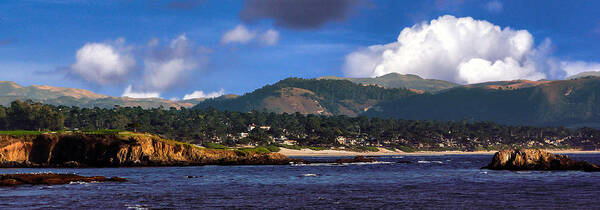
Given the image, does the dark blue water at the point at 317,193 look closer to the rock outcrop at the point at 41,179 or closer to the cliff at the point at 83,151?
the rock outcrop at the point at 41,179

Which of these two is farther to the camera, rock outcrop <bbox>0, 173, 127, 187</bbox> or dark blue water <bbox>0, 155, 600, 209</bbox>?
rock outcrop <bbox>0, 173, 127, 187</bbox>

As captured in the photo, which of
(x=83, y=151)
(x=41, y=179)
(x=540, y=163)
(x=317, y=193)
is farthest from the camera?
(x=83, y=151)

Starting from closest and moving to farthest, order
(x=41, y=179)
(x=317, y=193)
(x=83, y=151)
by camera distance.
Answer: (x=317, y=193)
(x=41, y=179)
(x=83, y=151)

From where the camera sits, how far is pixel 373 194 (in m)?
64.4

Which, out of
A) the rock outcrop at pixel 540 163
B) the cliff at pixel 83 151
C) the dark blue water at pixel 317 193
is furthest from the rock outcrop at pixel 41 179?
the rock outcrop at pixel 540 163

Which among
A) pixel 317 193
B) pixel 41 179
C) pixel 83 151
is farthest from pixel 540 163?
pixel 83 151

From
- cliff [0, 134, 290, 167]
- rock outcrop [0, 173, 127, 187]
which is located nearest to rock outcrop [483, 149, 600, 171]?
rock outcrop [0, 173, 127, 187]

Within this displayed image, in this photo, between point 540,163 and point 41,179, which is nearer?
point 41,179

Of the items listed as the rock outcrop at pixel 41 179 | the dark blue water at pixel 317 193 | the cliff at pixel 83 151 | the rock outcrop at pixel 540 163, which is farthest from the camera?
the cliff at pixel 83 151

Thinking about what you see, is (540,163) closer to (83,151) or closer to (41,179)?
(41,179)

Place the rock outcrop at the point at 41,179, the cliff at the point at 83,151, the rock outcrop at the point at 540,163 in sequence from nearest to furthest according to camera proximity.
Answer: the rock outcrop at the point at 41,179 < the rock outcrop at the point at 540,163 < the cliff at the point at 83,151

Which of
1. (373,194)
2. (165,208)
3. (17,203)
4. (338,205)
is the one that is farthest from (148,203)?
(373,194)

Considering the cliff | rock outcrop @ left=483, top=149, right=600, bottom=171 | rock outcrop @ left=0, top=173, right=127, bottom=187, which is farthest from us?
the cliff

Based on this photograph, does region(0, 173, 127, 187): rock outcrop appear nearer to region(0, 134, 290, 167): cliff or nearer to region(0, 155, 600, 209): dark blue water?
region(0, 155, 600, 209): dark blue water
